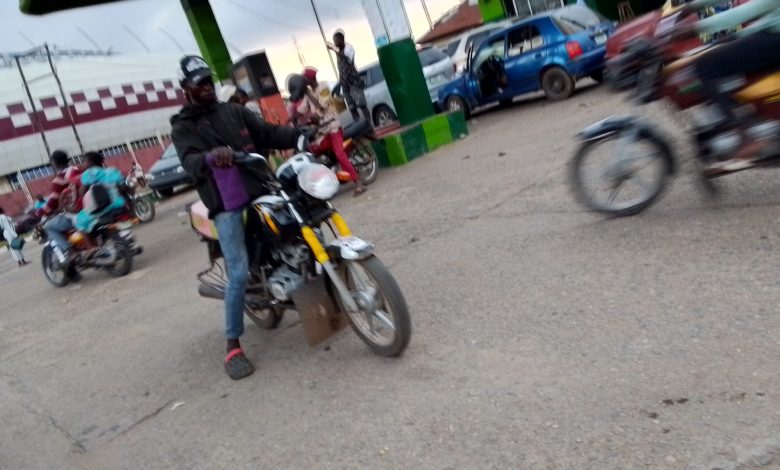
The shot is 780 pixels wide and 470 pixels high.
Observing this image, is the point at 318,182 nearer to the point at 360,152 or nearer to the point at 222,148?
the point at 222,148

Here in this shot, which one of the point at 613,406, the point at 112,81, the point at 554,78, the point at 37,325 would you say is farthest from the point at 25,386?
the point at 112,81

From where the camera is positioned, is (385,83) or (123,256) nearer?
(123,256)

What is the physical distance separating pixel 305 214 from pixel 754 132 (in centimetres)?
273

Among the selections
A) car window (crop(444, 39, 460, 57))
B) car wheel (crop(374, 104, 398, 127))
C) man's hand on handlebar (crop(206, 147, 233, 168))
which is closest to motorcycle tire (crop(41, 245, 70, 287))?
man's hand on handlebar (crop(206, 147, 233, 168))

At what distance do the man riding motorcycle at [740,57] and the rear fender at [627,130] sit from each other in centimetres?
37

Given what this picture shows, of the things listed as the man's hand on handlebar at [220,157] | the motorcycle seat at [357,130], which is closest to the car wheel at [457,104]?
the motorcycle seat at [357,130]

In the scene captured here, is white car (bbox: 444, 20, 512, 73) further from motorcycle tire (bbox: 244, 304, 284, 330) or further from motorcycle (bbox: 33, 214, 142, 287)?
motorcycle tire (bbox: 244, 304, 284, 330)

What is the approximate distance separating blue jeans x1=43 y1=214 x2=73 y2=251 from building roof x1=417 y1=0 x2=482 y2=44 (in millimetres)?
37698

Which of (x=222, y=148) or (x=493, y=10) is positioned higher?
(x=493, y=10)

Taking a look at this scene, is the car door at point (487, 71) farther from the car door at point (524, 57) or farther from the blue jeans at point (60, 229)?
the blue jeans at point (60, 229)

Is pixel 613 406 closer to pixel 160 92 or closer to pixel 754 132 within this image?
pixel 754 132

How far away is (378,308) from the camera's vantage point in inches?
145

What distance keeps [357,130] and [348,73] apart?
2.91m

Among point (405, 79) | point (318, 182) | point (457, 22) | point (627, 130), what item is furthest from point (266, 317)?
point (457, 22)
